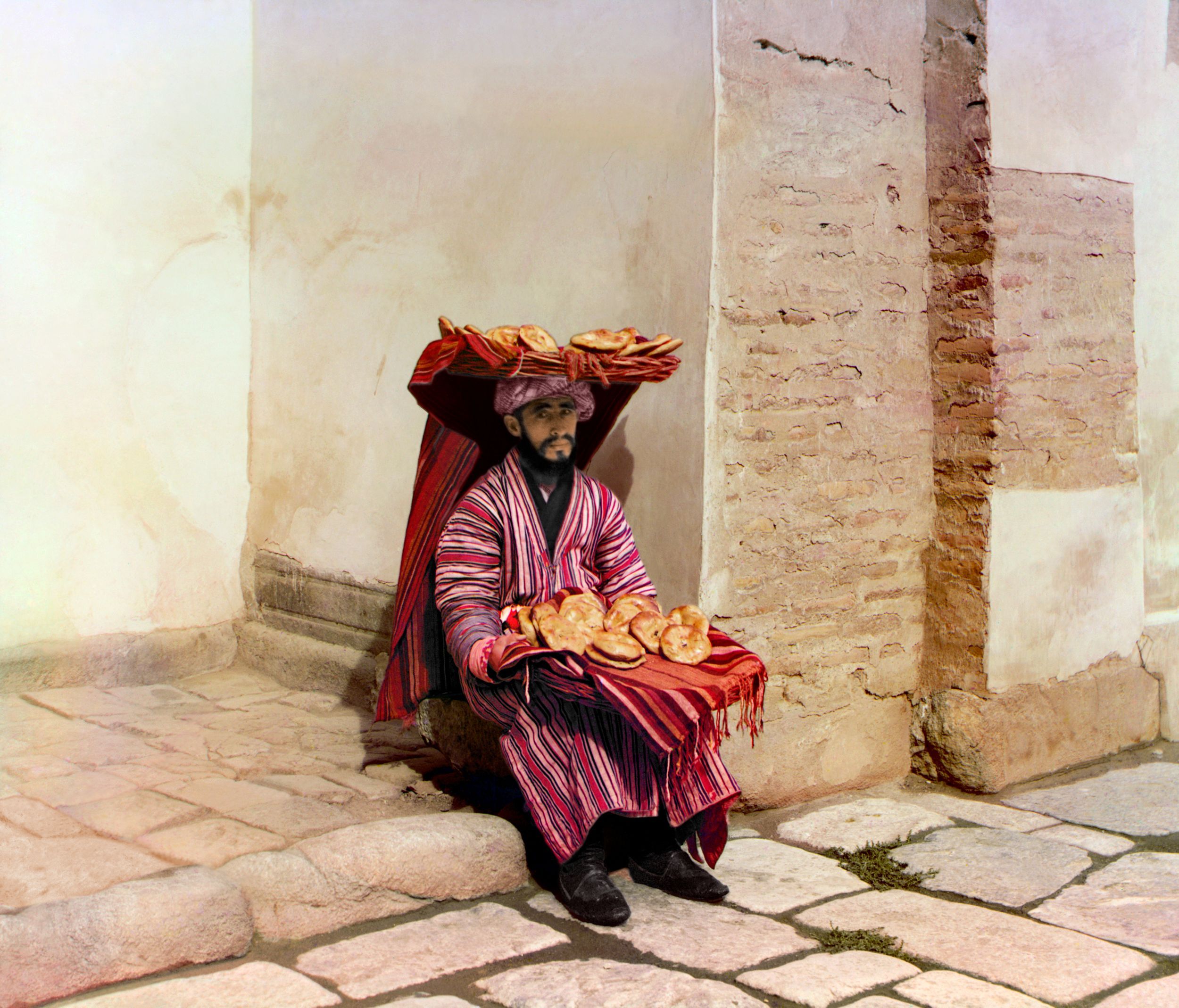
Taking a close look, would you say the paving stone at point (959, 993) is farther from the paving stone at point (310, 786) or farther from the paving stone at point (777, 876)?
the paving stone at point (310, 786)

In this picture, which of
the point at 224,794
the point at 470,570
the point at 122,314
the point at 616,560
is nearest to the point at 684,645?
the point at 616,560

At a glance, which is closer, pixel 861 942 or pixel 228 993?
pixel 228 993

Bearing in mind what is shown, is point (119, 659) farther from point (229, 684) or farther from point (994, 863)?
point (994, 863)

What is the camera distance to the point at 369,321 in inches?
211

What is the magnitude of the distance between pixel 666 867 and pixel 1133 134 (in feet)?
11.4

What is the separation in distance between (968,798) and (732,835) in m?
1.03

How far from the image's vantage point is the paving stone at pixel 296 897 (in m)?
3.17

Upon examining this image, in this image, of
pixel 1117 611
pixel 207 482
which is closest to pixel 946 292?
pixel 1117 611

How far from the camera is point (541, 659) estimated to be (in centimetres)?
333

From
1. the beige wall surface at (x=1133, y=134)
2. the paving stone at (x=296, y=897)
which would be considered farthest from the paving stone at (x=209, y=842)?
the beige wall surface at (x=1133, y=134)

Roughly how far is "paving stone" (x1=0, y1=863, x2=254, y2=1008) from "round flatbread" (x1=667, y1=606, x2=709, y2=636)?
1.35 meters

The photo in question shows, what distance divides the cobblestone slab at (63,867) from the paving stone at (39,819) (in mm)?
77

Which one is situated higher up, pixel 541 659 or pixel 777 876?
pixel 541 659

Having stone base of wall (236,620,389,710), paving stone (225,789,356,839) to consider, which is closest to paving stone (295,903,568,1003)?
paving stone (225,789,356,839)
